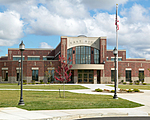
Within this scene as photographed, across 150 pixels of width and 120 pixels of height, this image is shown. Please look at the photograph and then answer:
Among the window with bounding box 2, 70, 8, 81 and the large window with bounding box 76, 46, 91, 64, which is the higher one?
the large window with bounding box 76, 46, 91, 64

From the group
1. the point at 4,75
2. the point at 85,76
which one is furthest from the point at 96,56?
the point at 4,75

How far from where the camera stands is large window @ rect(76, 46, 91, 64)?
63.6m

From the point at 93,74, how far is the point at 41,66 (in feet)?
48.9

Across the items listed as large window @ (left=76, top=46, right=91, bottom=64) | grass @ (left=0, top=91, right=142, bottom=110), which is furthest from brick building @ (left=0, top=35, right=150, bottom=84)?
grass @ (left=0, top=91, right=142, bottom=110)

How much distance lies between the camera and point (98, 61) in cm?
6431

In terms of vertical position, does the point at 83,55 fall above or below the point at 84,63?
above

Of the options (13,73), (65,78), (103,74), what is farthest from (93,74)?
(65,78)

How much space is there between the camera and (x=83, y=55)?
6400cm

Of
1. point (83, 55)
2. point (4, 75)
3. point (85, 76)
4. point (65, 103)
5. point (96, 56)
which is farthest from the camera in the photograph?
point (4, 75)

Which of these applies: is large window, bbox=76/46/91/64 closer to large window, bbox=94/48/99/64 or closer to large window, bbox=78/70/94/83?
large window, bbox=94/48/99/64

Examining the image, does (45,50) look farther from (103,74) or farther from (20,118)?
(20,118)

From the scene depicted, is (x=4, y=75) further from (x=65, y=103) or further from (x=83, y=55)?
(x=65, y=103)

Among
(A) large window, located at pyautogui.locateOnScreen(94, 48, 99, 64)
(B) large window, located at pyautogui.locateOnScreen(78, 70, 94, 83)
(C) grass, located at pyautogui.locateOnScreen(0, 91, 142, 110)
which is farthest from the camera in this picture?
(A) large window, located at pyautogui.locateOnScreen(94, 48, 99, 64)

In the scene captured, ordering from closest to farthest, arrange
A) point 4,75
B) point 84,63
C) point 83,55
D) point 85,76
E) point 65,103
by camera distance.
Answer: point 65,103 < point 85,76 < point 84,63 < point 83,55 < point 4,75
